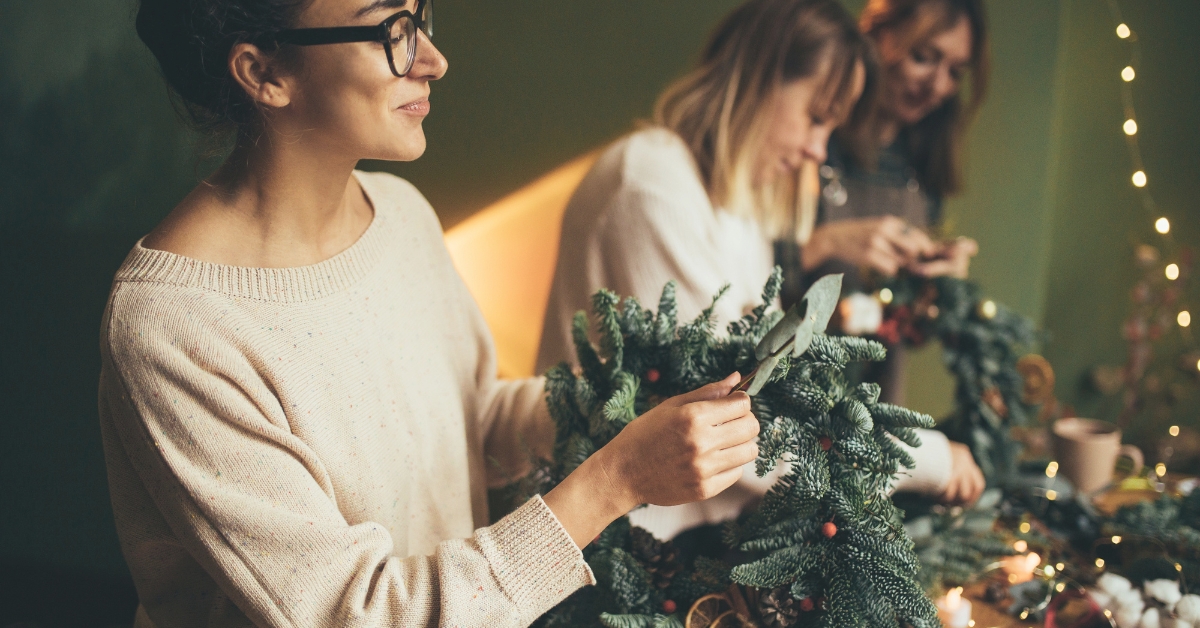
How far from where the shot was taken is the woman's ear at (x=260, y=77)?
2.75ft

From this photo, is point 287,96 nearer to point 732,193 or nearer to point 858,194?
point 732,193

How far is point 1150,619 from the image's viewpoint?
3.78 ft

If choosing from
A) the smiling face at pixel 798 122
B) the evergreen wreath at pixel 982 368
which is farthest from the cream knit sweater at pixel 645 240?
the evergreen wreath at pixel 982 368

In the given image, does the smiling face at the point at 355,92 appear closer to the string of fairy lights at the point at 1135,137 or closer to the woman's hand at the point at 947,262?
the woman's hand at the point at 947,262

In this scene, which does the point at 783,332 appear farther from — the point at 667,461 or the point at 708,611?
the point at 708,611

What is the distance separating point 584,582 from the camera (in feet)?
2.79

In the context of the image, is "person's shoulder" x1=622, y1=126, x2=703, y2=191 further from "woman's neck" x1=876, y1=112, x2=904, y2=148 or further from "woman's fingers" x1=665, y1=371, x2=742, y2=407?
"woman's neck" x1=876, y1=112, x2=904, y2=148

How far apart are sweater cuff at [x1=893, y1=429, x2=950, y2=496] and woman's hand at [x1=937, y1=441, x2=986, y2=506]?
21 millimetres

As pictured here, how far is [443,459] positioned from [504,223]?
0.61 m

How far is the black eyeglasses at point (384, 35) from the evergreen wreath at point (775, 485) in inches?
14.2

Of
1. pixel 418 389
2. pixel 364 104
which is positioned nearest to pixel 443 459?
pixel 418 389

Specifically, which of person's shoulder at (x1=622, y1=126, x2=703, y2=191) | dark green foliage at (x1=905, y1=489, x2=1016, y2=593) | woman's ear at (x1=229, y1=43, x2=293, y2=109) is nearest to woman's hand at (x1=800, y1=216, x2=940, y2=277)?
person's shoulder at (x1=622, y1=126, x2=703, y2=191)

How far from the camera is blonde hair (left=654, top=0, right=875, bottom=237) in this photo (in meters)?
1.54

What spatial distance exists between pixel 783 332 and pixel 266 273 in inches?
23.1
